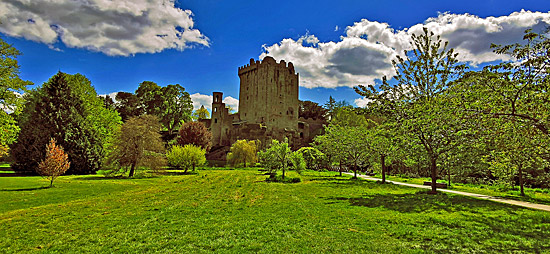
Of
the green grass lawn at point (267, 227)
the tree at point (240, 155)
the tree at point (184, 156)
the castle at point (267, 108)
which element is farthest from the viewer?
the castle at point (267, 108)

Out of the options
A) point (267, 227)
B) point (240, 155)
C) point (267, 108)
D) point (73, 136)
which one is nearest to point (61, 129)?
point (73, 136)

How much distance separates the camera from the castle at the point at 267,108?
62200 mm

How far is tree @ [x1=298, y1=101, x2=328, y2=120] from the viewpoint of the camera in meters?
80.8

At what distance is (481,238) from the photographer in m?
6.34

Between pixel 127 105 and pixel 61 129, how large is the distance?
3686cm

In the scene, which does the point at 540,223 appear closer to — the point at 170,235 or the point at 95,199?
the point at 170,235

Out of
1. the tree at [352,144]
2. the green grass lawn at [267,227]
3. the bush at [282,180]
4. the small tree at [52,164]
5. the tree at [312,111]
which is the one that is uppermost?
the tree at [312,111]

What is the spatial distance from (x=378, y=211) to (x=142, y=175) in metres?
23.3

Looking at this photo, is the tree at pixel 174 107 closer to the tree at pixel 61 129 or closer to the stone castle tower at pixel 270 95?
the stone castle tower at pixel 270 95

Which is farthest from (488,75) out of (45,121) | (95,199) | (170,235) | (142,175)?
(45,121)

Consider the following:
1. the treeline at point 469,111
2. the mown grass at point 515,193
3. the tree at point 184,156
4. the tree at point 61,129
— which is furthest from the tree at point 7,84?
the mown grass at point 515,193

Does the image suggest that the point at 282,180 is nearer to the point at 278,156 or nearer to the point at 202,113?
the point at 278,156

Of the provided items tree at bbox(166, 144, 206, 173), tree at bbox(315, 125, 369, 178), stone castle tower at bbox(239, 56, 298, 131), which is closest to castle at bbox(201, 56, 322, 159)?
stone castle tower at bbox(239, 56, 298, 131)

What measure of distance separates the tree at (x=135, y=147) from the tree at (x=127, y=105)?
118 feet
